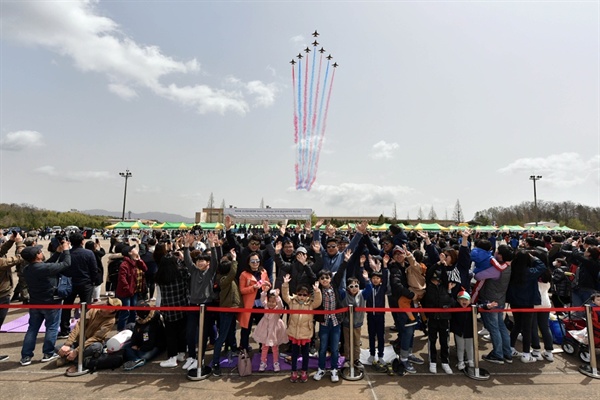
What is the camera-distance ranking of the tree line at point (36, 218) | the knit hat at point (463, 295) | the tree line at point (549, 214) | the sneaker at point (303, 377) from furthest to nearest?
the tree line at point (549, 214), the tree line at point (36, 218), the knit hat at point (463, 295), the sneaker at point (303, 377)

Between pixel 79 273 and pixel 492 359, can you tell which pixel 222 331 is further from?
pixel 492 359

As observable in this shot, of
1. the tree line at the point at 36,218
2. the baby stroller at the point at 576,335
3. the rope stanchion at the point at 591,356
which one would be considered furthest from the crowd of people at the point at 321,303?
the tree line at the point at 36,218

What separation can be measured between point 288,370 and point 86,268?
459 centimetres

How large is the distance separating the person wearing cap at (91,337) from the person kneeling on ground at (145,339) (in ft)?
1.50

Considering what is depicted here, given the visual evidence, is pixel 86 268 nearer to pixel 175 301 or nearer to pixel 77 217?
pixel 175 301

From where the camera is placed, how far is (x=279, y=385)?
4285mm

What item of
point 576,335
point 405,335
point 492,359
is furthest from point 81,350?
point 576,335

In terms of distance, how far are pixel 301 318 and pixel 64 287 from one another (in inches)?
195

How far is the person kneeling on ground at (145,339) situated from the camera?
16.1ft

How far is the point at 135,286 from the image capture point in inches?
250

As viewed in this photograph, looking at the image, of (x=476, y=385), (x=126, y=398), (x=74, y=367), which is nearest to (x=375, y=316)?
(x=476, y=385)

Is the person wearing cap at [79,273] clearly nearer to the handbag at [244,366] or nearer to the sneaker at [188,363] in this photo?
the sneaker at [188,363]

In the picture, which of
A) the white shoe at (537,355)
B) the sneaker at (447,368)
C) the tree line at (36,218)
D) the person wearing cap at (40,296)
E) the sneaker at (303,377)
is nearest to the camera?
the sneaker at (303,377)

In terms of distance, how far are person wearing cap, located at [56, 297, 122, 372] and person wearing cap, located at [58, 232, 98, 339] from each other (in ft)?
3.38
